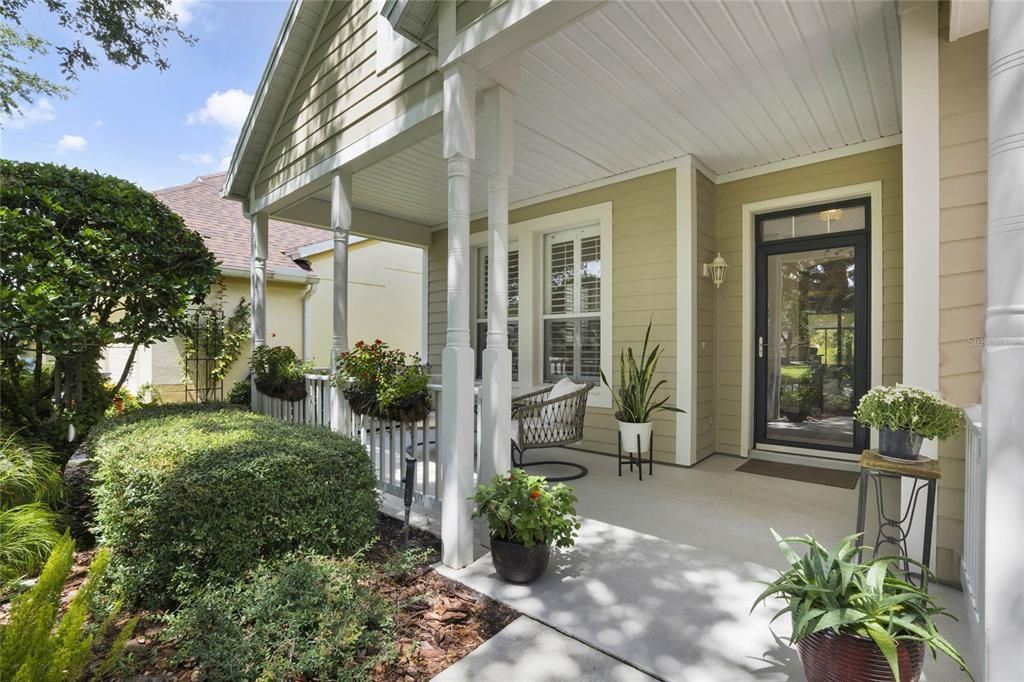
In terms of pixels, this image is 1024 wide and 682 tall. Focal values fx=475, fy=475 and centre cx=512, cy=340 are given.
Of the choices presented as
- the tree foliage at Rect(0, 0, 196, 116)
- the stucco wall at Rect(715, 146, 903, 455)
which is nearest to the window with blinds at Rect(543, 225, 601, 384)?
the stucco wall at Rect(715, 146, 903, 455)

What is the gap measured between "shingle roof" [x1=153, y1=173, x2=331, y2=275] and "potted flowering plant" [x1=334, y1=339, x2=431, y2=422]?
16.6ft

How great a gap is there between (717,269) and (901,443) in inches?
114

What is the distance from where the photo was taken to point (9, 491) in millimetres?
2910

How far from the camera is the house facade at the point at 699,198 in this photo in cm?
226

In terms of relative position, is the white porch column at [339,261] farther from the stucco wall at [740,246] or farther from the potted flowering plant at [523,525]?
the stucco wall at [740,246]

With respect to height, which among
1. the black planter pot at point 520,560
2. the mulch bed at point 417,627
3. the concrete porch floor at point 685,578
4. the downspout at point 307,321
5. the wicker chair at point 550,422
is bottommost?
the mulch bed at point 417,627

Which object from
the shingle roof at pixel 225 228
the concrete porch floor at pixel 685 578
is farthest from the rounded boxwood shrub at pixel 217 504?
the shingle roof at pixel 225 228

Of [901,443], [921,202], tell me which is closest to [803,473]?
[901,443]

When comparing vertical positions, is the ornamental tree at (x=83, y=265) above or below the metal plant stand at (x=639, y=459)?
above

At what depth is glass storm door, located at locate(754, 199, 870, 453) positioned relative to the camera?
426 cm

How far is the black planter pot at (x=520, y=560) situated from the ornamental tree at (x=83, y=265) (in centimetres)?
380

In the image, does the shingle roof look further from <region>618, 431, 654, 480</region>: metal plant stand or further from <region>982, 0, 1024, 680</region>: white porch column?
<region>982, 0, 1024, 680</region>: white porch column

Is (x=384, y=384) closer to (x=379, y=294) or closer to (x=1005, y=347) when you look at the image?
(x=1005, y=347)

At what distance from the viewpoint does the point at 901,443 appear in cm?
213
